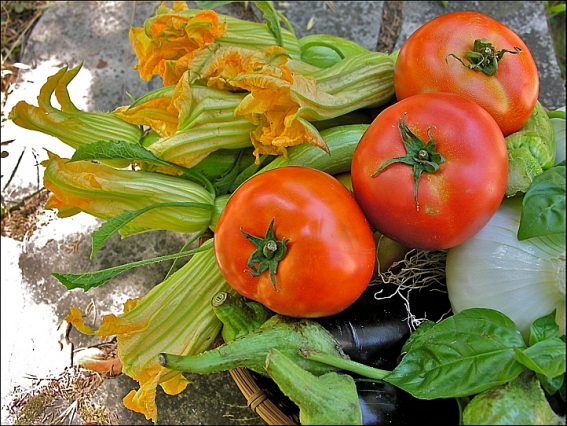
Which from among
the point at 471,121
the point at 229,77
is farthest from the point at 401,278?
the point at 229,77

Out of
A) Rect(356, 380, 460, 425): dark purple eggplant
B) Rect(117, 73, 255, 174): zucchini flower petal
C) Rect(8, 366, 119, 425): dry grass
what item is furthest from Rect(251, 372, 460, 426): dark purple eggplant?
Rect(8, 366, 119, 425): dry grass

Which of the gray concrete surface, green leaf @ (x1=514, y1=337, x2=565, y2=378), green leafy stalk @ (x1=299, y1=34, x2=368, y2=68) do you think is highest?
green leafy stalk @ (x1=299, y1=34, x2=368, y2=68)

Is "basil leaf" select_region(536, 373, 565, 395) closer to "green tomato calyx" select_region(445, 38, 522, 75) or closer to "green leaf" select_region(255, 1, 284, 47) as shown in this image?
"green tomato calyx" select_region(445, 38, 522, 75)

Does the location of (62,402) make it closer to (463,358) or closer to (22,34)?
(463,358)

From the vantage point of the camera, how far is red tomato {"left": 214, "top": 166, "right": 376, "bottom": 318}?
93cm

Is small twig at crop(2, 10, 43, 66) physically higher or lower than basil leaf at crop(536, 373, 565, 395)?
lower

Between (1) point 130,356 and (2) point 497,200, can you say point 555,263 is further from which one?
(1) point 130,356

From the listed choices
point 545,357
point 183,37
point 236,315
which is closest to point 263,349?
point 236,315

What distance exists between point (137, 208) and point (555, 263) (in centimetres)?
86

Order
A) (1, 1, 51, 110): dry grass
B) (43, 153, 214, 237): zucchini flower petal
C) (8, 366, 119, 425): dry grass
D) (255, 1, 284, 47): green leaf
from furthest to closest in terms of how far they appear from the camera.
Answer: (1, 1, 51, 110): dry grass → (8, 366, 119, 425): dry grass → (255, 1, 284, 47): green leaf → (43, 153, 214, 237): zucchini flower petal

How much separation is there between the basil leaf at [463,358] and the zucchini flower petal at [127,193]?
0.56 metres

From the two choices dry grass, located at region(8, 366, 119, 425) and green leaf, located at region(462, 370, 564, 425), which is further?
dry grass, located at region(8, 366, 119, 425)

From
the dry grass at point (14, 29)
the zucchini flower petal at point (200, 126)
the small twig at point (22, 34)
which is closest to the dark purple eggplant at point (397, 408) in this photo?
the zucchini flower petal at point (200, 126)

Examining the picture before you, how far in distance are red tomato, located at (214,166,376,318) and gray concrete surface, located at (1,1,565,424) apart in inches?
29.1
